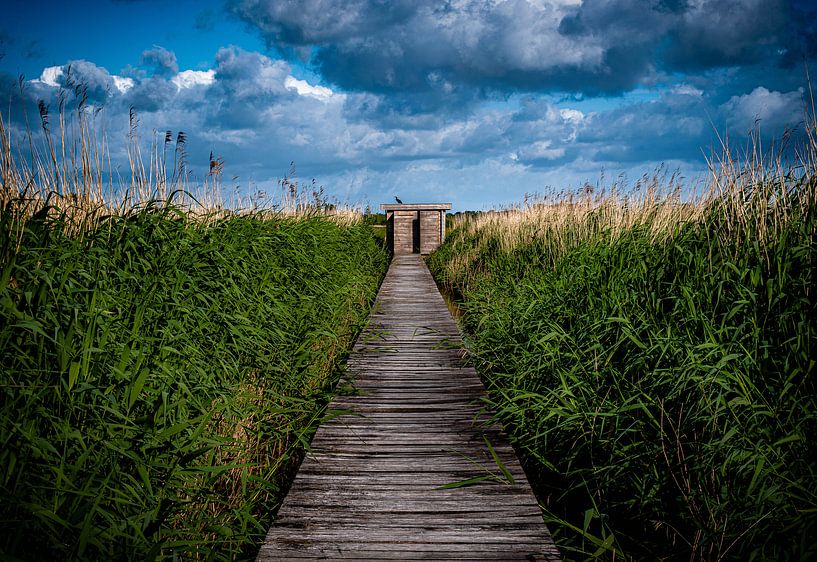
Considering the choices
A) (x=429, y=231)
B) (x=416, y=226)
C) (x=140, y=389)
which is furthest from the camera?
(x=416, y=226)

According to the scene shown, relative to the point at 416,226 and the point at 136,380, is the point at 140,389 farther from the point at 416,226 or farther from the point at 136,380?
the point at 416,226

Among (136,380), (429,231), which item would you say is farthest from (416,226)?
(136,380)

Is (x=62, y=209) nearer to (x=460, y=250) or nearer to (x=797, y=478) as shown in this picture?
(x=797, y=478)

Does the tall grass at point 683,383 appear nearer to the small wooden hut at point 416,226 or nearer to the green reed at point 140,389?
the green reed at point 140,389

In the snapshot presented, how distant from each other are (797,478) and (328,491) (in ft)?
8.36

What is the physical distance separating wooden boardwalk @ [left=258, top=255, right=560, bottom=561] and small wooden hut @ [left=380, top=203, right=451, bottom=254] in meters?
15.9

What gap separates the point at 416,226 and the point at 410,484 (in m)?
18.5

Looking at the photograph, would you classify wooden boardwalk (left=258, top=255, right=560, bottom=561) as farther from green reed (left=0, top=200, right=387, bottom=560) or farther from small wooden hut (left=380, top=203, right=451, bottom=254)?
small wooden hut (left=380, top=203, right=451, bottom=254)

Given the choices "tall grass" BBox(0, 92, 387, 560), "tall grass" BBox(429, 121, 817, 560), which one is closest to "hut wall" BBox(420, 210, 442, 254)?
"tall grass" BBox(429, 121, 817, 560)

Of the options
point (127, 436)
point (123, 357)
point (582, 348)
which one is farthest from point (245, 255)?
point (582, 348)

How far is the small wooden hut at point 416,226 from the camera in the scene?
2039 cm

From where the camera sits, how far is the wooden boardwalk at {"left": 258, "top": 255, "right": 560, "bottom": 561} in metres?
2.26

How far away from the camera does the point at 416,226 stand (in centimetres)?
2095

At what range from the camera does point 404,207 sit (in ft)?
66.8
